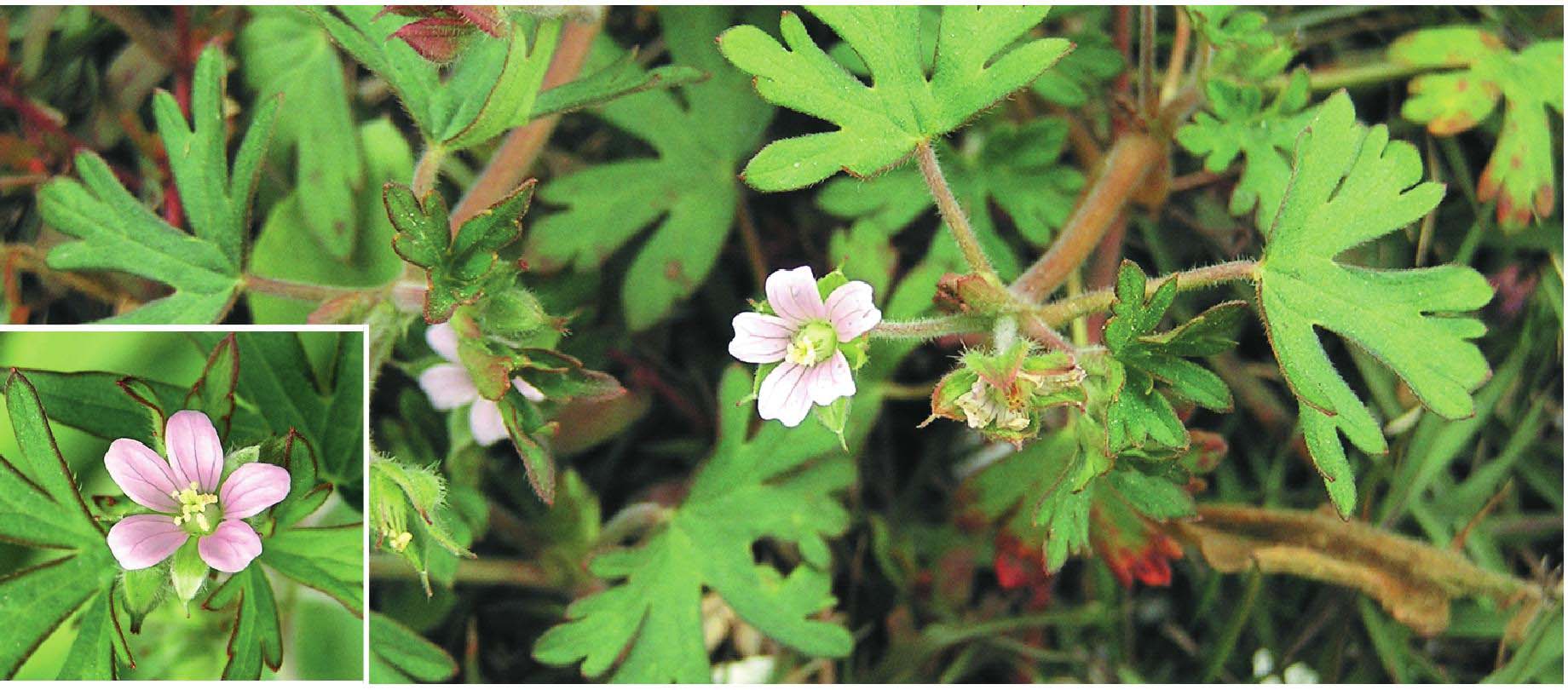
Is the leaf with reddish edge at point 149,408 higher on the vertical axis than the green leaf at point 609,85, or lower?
lower

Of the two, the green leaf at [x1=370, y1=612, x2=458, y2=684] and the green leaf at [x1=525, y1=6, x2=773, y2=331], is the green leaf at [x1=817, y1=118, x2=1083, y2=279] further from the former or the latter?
the green leaf at [x1=370, y1=612, x2=458, y2=684]

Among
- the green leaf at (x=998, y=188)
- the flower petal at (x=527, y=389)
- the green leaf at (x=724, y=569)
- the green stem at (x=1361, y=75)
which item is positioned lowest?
the green leaf at (x=724, y=569)

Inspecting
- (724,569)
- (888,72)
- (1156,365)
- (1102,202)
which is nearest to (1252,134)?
(1102,202)

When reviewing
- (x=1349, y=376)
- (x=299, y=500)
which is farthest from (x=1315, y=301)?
(x=299, y=500)

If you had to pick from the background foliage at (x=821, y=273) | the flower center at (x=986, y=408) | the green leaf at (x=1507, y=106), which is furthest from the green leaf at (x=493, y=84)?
the green leaf at (x=1507, y=106)

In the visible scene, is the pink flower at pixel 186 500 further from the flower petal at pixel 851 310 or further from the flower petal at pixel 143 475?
the flower petal at pixel 851 310

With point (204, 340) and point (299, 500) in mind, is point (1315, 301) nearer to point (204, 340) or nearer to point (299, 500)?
point (299, 500)

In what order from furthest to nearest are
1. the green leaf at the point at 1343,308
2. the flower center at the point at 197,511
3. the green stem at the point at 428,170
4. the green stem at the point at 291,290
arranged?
the green stem at the point at 291,290
the green stem at the point at 428,170
the green leaf at the point at 1343,308
the flower center at the point at 197,511
